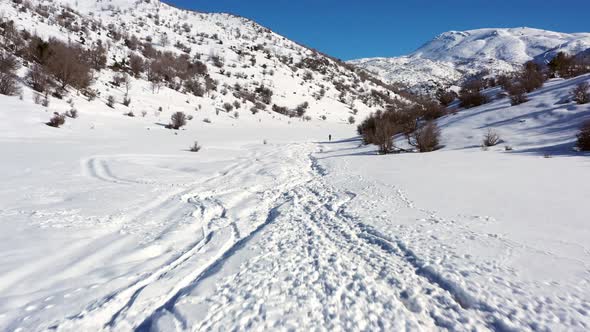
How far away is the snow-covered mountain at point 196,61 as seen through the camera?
65.2 ft

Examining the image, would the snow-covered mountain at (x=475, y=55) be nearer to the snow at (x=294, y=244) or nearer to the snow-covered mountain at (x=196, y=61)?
the snow-covered mountain at (x=196, y=61)

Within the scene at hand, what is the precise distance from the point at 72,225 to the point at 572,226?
5.82 meters

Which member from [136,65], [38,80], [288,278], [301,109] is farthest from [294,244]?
[301,109]

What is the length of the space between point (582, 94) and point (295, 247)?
12.2 m

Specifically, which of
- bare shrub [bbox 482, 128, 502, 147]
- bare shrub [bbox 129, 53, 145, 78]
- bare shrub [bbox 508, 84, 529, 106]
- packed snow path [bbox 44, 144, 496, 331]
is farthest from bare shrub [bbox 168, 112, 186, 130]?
bare shrub [bbox 508, 84, 529, 106]

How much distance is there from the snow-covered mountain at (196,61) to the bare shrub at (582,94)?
18.8 metres

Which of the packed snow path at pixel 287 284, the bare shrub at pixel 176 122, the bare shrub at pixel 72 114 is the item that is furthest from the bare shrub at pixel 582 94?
the bare shrub at pixel 72 114

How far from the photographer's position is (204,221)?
13.7 ft

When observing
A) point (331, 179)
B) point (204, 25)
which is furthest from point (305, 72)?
point (331, 179)

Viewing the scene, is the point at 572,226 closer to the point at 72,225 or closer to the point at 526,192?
the point at 526,192

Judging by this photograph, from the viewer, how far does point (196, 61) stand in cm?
2964

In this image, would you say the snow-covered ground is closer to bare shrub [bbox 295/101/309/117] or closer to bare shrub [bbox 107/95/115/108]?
bare shrub [bbox 107/95/115/108]

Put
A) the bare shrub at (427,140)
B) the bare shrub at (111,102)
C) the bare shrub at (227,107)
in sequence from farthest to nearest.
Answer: the bare shrub at (227,107) < the bare shrub at (111,102) < the bare shrub at (427,140)

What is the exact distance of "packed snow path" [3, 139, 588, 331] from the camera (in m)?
2.14
